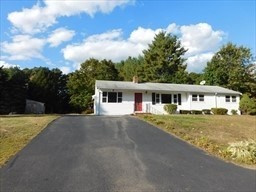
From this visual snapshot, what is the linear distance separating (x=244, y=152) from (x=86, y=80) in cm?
4105

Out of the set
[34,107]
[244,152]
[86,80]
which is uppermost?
[86,80]

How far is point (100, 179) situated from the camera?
29.8 feet

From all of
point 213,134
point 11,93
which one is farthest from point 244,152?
point 11,93

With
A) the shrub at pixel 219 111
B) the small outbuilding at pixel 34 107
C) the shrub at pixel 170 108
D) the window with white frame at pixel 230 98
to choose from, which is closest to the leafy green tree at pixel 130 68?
the small outbuilding at pixel 34 107

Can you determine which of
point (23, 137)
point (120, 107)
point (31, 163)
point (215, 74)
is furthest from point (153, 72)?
point (31, 163)

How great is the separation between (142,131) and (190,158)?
635 cm

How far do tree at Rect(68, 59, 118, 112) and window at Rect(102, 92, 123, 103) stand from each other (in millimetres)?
17706

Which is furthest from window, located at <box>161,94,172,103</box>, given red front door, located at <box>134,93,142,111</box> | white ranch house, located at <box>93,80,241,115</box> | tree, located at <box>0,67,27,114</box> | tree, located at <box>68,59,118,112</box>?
tree, located at <box>0,67,27,114</box>

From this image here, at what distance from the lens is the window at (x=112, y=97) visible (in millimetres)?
32844

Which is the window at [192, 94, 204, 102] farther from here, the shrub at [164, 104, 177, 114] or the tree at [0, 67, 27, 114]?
the tree at [0, 67, 27, 114]

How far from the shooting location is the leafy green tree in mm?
65838

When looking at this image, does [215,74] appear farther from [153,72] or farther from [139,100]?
[139,100]

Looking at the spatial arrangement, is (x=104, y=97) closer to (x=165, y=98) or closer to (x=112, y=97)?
(x=112, y=97)

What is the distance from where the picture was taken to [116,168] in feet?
33.8
